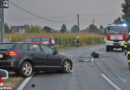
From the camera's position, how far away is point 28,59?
11.8m

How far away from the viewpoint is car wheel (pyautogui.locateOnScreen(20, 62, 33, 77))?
11.4 meters

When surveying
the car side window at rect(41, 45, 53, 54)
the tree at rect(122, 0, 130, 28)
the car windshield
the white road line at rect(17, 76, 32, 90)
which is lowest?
the white road line at rect(17, 76, 32, 90)

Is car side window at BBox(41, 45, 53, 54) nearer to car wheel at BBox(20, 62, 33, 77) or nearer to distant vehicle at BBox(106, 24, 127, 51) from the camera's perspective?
car wheel at BBox(20, 62, 33, 77)

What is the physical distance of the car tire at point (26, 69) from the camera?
450 inches

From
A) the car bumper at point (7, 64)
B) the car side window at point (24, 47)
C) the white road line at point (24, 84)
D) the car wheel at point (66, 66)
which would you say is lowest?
the white road line at point (24, 84)

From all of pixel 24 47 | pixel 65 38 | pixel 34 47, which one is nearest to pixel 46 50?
pixel 34 47

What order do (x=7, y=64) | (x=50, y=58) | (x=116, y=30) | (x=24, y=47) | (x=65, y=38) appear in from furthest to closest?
(x=65, y=38)
(x=116, y=30)
(x=50, y=58)
(x=24, y=47)
(x=7, y=64)

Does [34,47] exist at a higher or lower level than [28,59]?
higher

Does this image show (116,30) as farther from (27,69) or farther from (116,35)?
(27,69)

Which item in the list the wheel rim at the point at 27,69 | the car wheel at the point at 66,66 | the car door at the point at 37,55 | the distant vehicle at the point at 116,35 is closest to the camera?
the wheel rim at the point at 27,69

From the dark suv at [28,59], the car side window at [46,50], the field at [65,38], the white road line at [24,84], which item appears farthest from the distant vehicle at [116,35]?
the white road line at [24,84]

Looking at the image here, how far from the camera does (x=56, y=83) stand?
10.4m

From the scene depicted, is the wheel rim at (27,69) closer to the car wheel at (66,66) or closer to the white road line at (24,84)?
the white road line at (24,84)

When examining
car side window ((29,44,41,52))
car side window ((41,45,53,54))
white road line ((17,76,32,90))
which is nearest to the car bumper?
white road line ((17,76,32,90))
